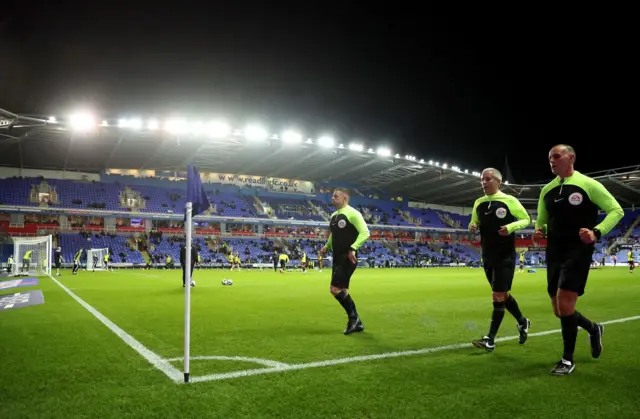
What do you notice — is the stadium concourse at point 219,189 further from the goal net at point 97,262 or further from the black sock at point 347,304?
the black sock at point 347,304

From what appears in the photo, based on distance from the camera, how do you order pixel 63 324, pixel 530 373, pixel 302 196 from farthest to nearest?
1. pixel 302 196
2. pixel 63 324
3. pixel 530 373

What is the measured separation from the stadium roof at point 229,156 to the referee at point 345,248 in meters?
30.9

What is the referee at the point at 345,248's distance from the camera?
6.64 metres

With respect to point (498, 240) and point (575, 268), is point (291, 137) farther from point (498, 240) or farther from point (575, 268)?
point (575, 268)

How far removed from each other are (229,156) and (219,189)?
8713 millimetres

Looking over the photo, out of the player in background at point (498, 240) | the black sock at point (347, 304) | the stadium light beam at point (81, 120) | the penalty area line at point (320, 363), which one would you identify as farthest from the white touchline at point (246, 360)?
the stadium light beam at point (81, 120)

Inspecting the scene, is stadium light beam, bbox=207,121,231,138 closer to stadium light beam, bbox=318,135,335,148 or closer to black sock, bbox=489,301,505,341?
stadium light beam, bbox=318,135,335,148

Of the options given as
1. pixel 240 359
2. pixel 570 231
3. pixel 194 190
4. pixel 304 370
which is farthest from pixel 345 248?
pixel 570 231

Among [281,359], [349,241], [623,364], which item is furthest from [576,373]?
[349,241]

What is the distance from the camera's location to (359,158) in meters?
48.4

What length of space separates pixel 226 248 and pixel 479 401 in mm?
46270

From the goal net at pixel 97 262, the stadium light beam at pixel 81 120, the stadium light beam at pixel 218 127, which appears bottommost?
the goal net at pixel 97 262

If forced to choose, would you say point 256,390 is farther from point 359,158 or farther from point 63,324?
point 359,158

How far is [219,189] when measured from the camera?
179 ft
